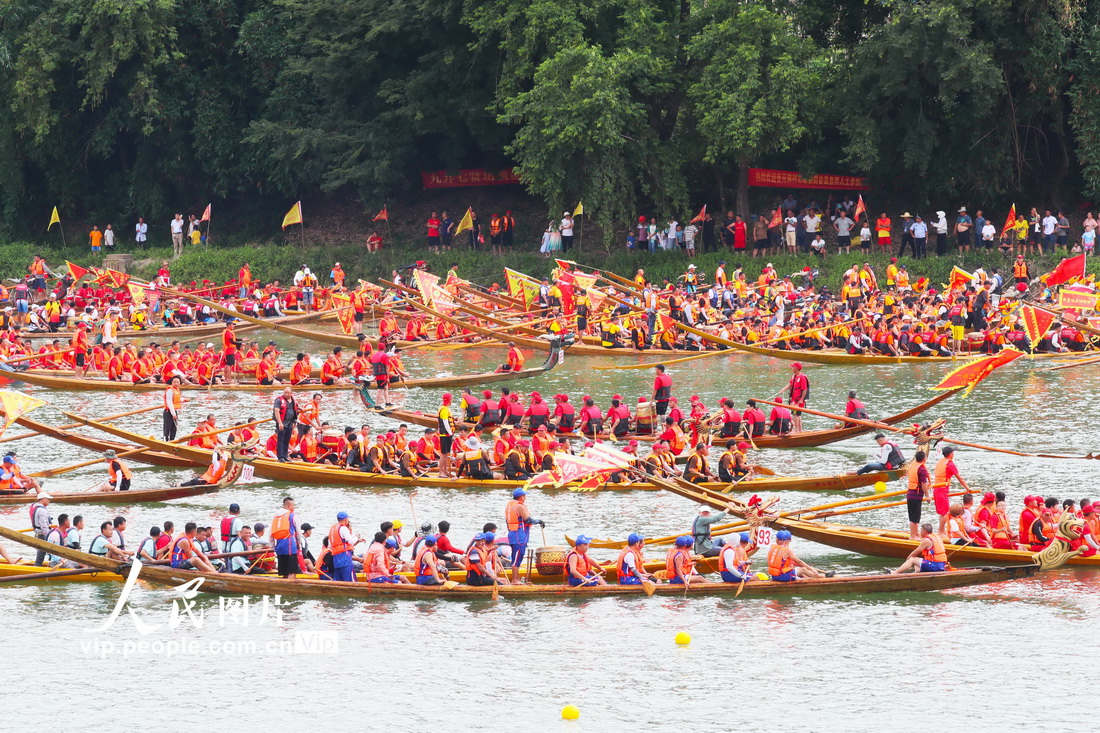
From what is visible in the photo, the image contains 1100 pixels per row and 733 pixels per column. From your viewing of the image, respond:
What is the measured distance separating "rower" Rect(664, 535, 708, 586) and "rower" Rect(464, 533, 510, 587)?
2.15 m

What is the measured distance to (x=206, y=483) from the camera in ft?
79.3

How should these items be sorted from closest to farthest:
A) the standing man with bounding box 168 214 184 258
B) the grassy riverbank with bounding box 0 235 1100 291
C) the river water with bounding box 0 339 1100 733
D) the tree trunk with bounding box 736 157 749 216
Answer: the river water with bounding box 0 339 1100 733 → the grassy riverbank with bounding box 0 235 1100 291 → the tree trunk with bounding box 736 157 749 216 → the standing man with bounding box 168 214 184 258

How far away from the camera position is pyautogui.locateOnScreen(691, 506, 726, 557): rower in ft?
63.6

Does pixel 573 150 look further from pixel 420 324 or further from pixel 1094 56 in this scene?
pixel 1094 56

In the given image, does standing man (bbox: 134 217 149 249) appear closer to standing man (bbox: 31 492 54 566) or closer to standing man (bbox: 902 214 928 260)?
standing man (bbox: 902 214 928 260)

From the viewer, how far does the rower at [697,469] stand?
23.9 meters

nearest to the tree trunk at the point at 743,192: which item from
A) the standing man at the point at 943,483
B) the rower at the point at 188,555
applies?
the standing man at the point at 943,483

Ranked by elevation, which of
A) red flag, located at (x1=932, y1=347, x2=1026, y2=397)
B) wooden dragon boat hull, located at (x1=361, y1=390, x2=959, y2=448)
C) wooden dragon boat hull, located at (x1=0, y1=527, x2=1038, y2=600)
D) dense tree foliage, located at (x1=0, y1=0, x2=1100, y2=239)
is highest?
dense tree foliage, located at (x1=0, y1=0, x2=1100, y2=239)

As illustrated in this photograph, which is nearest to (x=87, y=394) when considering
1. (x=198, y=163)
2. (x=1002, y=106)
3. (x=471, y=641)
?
(x=471, y=641)

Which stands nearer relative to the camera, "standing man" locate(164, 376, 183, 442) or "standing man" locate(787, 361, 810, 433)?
"standing man" locate(164, 376, 183, 442)

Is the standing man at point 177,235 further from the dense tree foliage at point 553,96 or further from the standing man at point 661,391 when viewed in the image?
the standing man at point 661,391

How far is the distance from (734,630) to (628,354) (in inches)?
794

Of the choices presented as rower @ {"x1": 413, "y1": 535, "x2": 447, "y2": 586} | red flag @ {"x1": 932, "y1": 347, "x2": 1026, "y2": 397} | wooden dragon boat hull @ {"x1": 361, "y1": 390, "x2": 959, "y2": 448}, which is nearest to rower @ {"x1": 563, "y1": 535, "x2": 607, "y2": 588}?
rower @ {"x1": 413, "y1": 535, "x2": 447, "y2": 586}

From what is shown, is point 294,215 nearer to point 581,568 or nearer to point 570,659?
point 581,568
